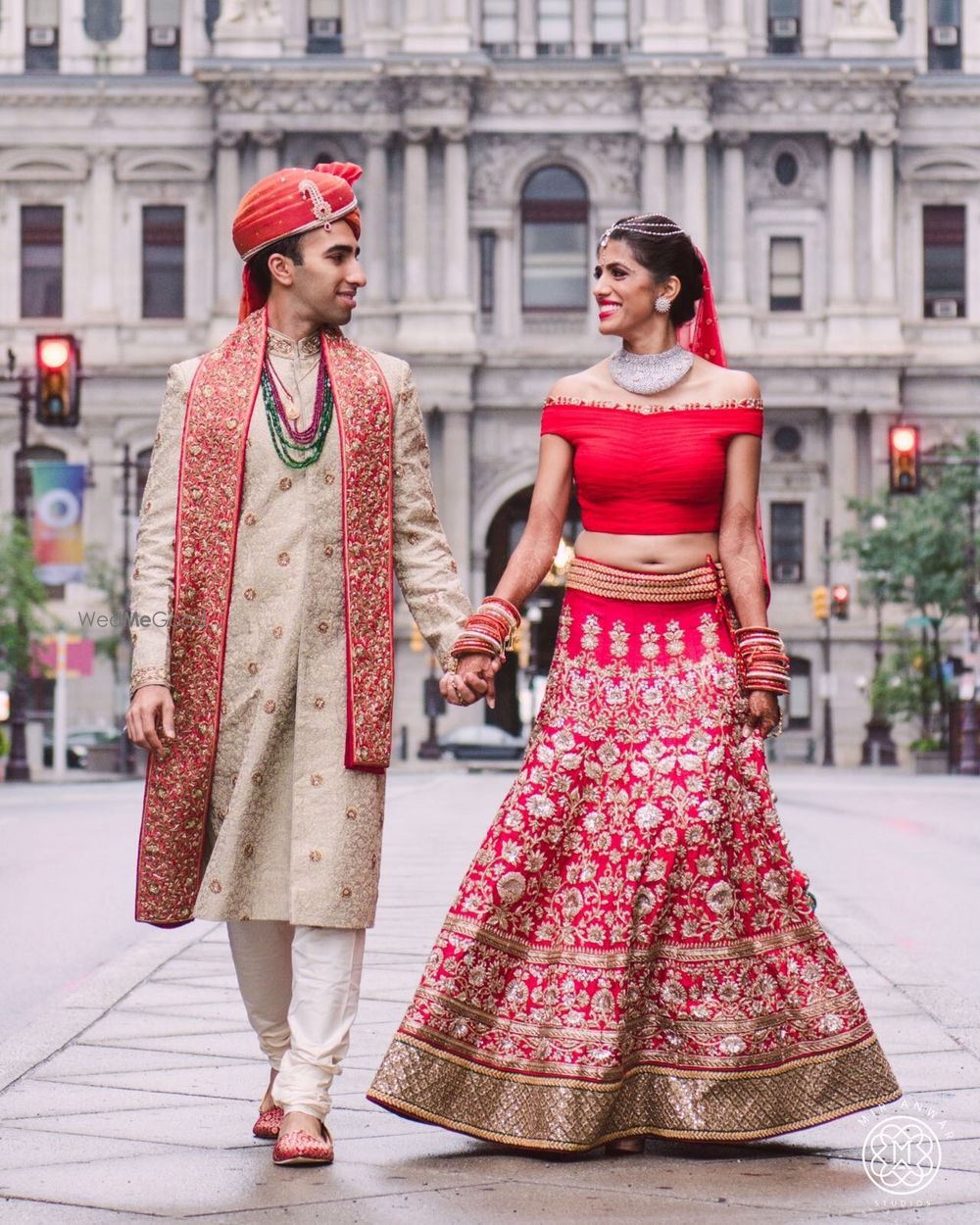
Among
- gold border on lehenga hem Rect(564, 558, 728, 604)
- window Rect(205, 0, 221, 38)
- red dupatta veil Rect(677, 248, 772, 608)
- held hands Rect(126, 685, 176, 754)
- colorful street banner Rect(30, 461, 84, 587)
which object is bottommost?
held hands Rect(126, 685, 176, 754)

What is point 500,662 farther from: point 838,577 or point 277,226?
point 838,577

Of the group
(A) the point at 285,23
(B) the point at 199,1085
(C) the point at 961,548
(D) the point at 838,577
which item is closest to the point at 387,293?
(A) the point at 285,23

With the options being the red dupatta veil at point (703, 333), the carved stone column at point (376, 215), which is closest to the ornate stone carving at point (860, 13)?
the carved stone column at point (376, 215)

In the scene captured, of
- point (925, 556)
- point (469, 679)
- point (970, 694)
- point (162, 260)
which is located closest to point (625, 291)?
point (469, 679)

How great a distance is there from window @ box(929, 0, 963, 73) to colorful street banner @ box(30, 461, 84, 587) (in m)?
35.1

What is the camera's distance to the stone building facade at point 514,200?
5931 centimetres

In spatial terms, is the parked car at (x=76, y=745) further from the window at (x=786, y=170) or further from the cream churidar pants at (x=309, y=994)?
the cream churidar pants at (x=309, y=994)

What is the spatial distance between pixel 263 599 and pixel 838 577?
179 ft

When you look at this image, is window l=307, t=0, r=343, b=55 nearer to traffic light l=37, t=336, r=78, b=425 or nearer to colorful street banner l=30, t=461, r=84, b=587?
colorful street banner l=30, t=461, r=84, b=587

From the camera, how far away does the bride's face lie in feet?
20.1

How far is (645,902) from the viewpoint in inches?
223

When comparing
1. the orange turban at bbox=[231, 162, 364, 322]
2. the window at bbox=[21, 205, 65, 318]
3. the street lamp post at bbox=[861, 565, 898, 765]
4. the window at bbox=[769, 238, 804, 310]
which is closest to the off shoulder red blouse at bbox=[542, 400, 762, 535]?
the orange turban at bbox=[231, 162, 364, 322]

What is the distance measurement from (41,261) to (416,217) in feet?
33.0

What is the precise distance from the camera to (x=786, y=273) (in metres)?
61.1
